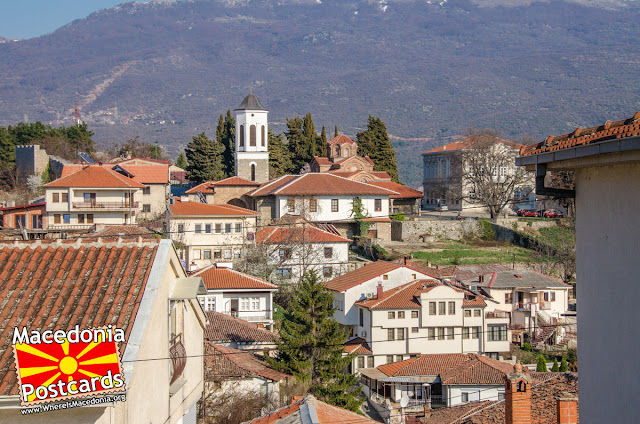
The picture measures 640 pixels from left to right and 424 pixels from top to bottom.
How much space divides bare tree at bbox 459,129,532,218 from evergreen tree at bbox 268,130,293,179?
16.4 meters

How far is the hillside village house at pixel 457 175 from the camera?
68.3 metres

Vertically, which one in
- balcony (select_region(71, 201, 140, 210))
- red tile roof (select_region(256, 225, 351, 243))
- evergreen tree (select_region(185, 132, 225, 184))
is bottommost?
red tile roof (select_region(256, 225, 351, 243))

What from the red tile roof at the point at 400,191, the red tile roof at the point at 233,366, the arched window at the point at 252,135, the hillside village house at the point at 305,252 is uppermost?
the arched window at the point at 252,135

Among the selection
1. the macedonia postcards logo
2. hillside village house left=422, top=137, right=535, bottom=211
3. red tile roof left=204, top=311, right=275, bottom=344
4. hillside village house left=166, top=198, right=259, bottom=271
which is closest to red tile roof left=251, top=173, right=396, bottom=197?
hillside village house left=166, top=198, right=259, bottom=271

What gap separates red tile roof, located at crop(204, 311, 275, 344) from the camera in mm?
33378

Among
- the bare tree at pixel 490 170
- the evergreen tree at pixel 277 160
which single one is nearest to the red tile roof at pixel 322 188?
the bare tree at pixel 490 170

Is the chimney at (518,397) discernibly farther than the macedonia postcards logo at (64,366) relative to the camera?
Yes

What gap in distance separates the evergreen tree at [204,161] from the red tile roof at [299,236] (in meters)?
25.1

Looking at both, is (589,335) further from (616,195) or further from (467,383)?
(467,383)

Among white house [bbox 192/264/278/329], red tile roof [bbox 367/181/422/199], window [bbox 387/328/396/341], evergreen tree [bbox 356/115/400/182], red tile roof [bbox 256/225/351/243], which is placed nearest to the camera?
window [bbox 387/328/396/341]

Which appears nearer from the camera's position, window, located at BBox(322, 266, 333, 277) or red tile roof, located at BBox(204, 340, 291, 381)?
red tile roof, located at BBox(204, 340, 291, 381)

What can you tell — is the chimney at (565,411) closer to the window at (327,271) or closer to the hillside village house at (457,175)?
the window at (327,271)

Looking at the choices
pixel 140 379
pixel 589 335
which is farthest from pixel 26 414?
pixel 589 335

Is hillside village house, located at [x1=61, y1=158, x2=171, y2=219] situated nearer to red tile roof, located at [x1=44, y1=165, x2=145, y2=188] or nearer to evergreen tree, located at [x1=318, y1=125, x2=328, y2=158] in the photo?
red tile roof, located at [x1=44, y1=165, x2=145, y2=188]
